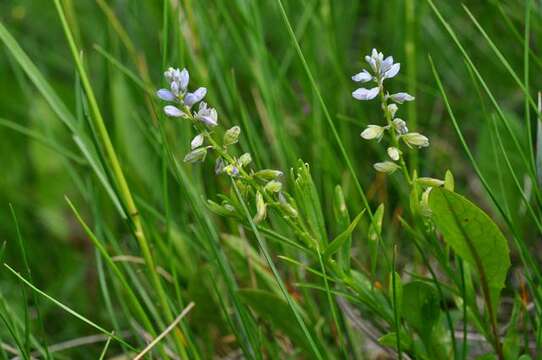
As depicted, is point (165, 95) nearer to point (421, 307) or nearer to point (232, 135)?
point (232, 135)

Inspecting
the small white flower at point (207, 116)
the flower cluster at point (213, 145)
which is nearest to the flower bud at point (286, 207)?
the flower cluster at point (213, 145)

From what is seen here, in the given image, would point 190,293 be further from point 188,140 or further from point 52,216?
point 52,216

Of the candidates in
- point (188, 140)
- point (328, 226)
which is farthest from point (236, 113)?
point (328, 226)

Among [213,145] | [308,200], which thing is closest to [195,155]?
[213,145]

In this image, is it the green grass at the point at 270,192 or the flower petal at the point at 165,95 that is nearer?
the flower petal at the point at 165,95

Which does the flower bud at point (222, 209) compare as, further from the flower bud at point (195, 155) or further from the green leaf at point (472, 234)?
the green leaf at point (472, 234)

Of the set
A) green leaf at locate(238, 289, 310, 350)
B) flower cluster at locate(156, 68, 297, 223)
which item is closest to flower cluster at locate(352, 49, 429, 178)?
flower cluster at locate(156, 68, 297, 223)

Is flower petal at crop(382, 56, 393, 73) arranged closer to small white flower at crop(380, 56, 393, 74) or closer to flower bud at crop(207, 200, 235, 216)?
small white flower at crop(380, 56, 393, 74)
